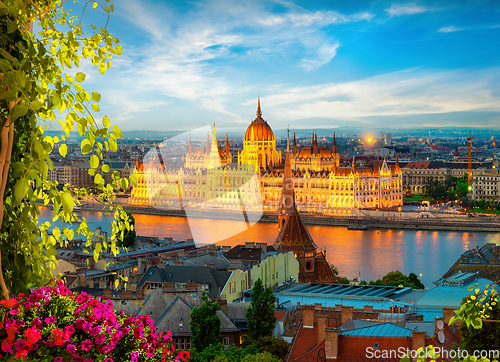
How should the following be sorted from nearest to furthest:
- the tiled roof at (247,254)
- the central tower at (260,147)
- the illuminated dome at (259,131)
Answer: the tiled roof at (247,254) < the central tower at (260,147) < the illuminated dome at (259,131)

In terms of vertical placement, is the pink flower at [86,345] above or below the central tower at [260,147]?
below

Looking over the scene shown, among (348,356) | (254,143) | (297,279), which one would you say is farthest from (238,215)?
(348,356)

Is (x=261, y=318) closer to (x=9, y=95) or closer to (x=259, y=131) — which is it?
(x=9, y=95)

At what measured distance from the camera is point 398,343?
14.7 feet

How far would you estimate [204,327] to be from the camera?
18.4 feet

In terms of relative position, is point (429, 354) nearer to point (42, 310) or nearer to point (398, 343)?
point (42, 310)

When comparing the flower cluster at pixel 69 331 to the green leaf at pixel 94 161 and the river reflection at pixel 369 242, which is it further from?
the river reflection at pixel 369 242

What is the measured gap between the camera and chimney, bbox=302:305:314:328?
199 inches

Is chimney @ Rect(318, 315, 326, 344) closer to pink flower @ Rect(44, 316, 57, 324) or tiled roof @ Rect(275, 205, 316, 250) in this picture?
pink flower @ Rect(44, 316, 57, 324)

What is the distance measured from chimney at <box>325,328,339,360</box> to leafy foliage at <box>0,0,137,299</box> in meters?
3.55

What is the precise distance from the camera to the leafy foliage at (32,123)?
35.9 inches

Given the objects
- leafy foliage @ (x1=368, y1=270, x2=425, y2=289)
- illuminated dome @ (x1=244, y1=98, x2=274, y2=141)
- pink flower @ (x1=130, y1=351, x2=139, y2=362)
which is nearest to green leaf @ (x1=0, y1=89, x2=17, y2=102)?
pink flower @ (x1=130, y1=351, x2=139, y2=362)

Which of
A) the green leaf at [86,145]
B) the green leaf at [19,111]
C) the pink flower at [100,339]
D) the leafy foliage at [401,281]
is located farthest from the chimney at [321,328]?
the leafy foliage at [401,281]

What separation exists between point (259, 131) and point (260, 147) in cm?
114
